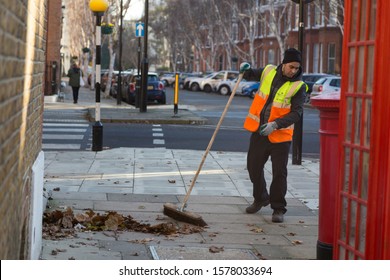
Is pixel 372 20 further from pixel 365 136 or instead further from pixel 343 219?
pixel 343 219

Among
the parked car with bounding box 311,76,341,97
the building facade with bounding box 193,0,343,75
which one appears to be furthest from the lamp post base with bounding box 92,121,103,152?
the building facade with bounding box 193,0,343,75

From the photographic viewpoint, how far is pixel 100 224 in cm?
916

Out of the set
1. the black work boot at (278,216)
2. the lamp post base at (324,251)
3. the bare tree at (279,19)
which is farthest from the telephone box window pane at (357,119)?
the bare tree at (279,19)

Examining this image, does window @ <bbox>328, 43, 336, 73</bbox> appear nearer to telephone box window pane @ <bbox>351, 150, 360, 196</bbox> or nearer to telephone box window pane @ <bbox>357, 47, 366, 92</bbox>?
telephone box window pane @ <bbox>351, 150, 360, 196</bbox>

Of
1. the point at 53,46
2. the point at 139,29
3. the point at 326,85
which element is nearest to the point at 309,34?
the point at 53,46

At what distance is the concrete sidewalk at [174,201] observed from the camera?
799 centimetres

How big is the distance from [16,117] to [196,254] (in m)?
3.23

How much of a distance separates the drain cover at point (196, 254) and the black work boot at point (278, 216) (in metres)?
1.84

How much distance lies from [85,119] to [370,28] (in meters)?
21.9

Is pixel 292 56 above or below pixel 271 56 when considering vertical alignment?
below

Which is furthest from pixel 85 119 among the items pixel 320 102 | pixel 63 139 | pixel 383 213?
pixel 383 213

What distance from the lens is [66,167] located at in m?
14.2

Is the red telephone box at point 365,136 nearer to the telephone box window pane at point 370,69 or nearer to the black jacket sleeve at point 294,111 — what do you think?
the telephone box window pane at point 370,69

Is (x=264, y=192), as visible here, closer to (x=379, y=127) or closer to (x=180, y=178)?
(x=180, y=178)
